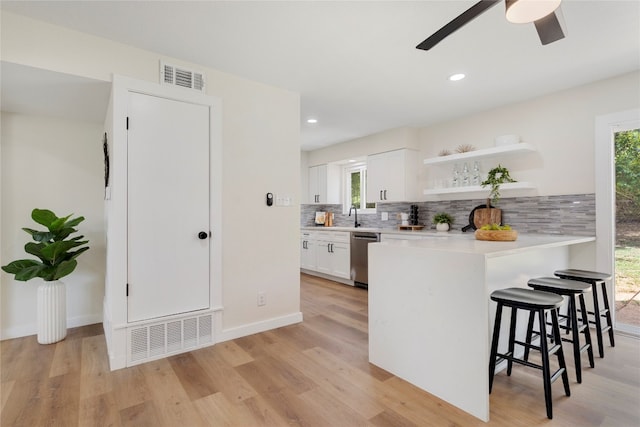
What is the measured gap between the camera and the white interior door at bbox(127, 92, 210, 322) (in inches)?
98.4

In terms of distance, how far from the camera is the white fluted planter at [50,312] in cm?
276

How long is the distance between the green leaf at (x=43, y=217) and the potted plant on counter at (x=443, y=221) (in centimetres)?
433

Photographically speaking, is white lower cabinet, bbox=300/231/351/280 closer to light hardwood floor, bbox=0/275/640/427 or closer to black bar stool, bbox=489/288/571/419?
light hardwood floor, bbox=0/275/640/427

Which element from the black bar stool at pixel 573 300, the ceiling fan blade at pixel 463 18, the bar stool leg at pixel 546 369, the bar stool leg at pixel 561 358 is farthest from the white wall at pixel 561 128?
the ceiling fan blade at pixel 463 18

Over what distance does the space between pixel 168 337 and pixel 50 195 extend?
77.2 inches

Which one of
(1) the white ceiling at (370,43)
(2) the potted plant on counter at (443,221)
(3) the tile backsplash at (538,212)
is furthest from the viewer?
(2) the potted plant on counter at (443,221)

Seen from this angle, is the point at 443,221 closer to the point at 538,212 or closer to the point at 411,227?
the point at 411,227

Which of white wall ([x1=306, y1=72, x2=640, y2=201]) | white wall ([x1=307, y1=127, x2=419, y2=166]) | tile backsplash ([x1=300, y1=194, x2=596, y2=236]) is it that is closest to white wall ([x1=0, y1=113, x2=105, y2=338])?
white wall ([x1=307, y1=127, x2=419, y2=166])

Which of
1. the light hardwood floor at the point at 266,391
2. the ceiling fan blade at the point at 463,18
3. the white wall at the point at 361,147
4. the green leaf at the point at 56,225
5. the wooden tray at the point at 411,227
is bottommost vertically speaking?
the light hardwood floor at the point at 266,391

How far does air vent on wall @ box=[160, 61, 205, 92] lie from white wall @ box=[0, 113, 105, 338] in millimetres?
1401

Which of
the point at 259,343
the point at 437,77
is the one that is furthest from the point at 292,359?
the point at 437,77

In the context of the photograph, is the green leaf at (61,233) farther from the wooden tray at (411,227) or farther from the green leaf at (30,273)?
the wooden tray at (411,227)

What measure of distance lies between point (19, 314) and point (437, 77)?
4.55m

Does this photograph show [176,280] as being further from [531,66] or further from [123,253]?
[531,66]
